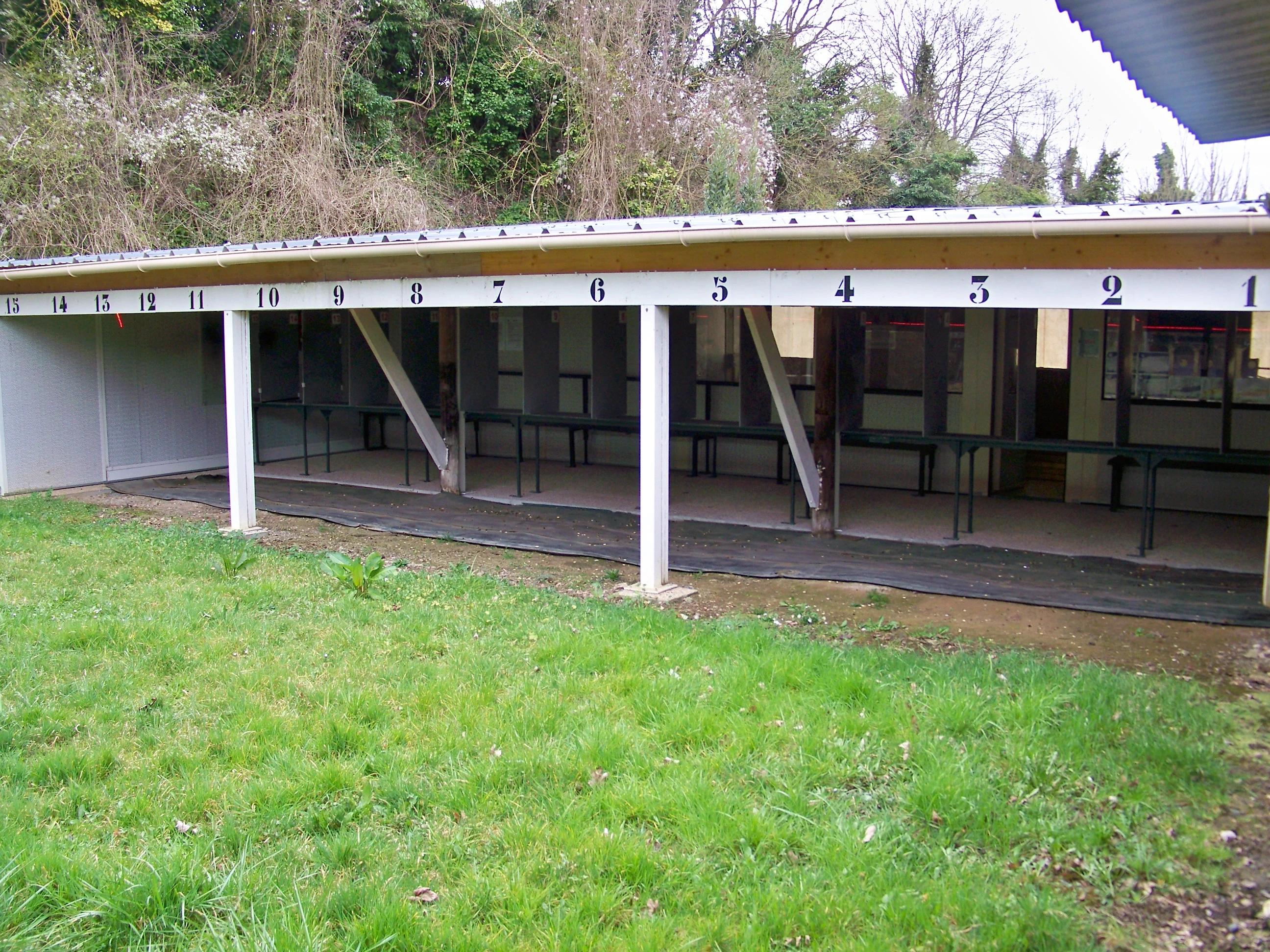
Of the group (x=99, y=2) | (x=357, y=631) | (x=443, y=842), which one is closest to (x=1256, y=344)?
(x=357, y=631)

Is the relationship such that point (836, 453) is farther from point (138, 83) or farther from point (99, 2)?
point (99, 2)

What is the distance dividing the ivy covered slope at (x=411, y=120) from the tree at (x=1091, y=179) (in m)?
5.97

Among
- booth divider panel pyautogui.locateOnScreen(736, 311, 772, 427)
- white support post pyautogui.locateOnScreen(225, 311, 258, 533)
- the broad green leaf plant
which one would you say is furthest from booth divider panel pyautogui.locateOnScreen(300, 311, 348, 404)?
the broad green leaf plant

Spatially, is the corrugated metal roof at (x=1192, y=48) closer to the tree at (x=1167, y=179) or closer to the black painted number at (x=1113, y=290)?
the black painted number at (x=1113, y=290)

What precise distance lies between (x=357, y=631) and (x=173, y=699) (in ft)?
4.27

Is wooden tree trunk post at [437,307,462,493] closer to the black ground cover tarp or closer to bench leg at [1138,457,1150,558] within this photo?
the black ground cover tarp

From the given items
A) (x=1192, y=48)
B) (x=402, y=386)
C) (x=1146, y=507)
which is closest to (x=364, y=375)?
(x=402, y=386)

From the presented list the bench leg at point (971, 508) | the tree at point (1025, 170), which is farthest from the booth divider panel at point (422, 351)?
the tree at point (1025, 170)

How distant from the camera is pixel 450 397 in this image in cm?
1212

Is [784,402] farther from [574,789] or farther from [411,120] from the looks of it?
[411,120]

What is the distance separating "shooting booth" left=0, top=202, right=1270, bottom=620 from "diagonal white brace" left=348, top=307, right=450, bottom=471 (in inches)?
1.3

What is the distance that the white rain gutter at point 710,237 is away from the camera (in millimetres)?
5336

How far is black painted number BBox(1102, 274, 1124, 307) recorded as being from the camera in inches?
230

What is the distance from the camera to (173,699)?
17.4ft
